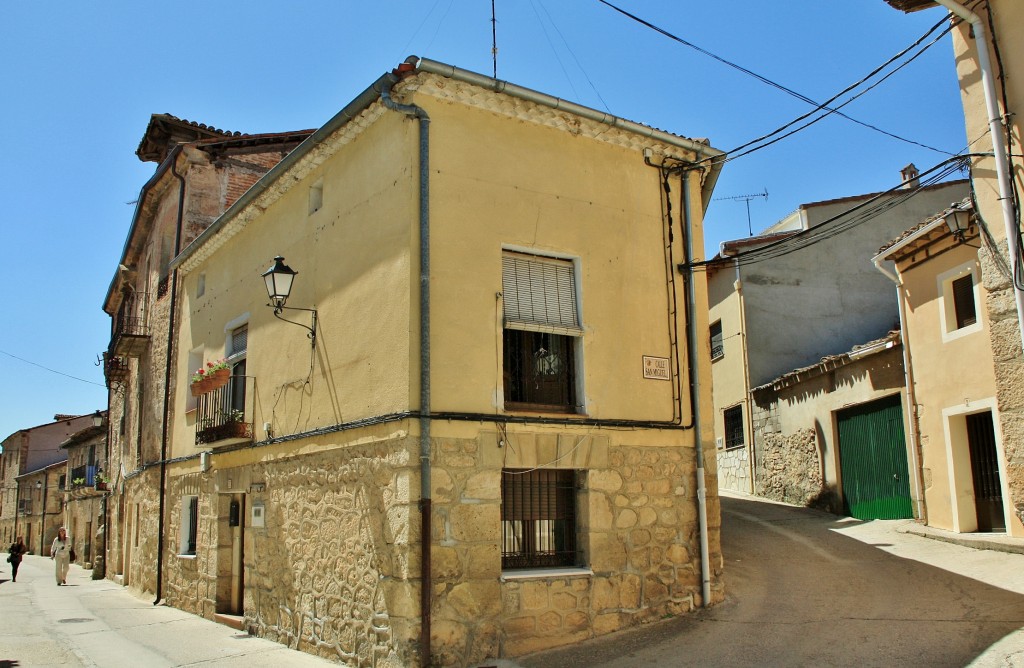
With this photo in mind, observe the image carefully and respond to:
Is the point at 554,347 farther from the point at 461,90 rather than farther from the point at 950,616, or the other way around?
the point at 950,616

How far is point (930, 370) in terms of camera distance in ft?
39.0

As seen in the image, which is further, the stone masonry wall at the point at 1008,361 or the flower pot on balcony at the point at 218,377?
the flower pot on balcony at the point at 218,377

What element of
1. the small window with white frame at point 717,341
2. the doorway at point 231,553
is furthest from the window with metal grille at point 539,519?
the small window with white frame at point 717,341

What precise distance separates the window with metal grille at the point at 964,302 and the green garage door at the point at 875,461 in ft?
6.24

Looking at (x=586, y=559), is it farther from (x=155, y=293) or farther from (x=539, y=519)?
(x=155, y=293)

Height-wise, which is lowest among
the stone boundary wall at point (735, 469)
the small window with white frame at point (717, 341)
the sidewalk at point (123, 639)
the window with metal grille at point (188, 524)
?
the sidewalk at point (123, 639)

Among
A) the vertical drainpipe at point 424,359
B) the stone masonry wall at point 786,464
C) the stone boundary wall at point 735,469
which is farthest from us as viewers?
the stone boundary wall at point 735,469

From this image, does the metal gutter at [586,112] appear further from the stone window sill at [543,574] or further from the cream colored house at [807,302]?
the cream colored house at [807,302]

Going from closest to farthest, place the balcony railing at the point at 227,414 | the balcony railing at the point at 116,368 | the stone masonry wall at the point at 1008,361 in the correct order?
the stone masonry wall at the point at 1008,361
the balcony railing at the point at 227,414
the balcony railing at the point at 116,368

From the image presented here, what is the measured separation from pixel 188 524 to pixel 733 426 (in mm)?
11399

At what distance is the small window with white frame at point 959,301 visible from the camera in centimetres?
1106

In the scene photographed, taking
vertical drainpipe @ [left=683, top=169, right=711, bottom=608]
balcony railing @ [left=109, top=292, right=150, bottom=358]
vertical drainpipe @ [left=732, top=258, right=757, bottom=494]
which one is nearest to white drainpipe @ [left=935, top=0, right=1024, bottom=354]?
vertical drainpipe @ [left=683, top=169, right=711, bottom=608]

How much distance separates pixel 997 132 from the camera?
23.9 ft

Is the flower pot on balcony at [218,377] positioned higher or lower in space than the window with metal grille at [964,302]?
lower
